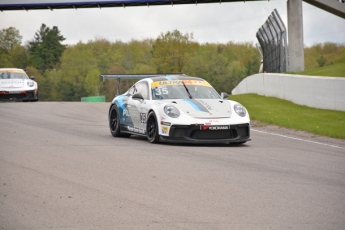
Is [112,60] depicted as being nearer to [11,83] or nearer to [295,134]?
[11,83]

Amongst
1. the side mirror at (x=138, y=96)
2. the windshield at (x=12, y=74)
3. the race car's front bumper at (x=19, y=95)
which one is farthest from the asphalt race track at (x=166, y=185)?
the windshield at (x=12, y=74)

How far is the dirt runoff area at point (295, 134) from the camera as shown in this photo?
13.3 metres

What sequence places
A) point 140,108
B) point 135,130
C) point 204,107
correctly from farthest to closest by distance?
point 135,130 → point 140,108 → point 204,107

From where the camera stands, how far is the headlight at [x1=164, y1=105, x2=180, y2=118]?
456 inches

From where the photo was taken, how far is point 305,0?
35750 mm

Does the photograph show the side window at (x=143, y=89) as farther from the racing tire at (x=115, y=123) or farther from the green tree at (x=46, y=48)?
the green tree at (x=46, y=48)

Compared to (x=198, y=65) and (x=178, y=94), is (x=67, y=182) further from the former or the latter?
(x=198, y=65)

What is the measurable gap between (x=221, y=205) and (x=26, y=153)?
4485 mm

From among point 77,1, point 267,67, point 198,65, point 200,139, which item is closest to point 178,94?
point 200,139

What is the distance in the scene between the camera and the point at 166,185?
737cm

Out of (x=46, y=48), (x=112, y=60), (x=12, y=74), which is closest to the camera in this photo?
(x=12, y=74)

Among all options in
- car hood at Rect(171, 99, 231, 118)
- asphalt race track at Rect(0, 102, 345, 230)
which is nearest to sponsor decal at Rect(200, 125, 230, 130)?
car hood at Rect(171, 99, 231, 118)

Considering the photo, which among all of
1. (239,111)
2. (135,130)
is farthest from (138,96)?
(239,111)

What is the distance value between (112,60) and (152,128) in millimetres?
122603
